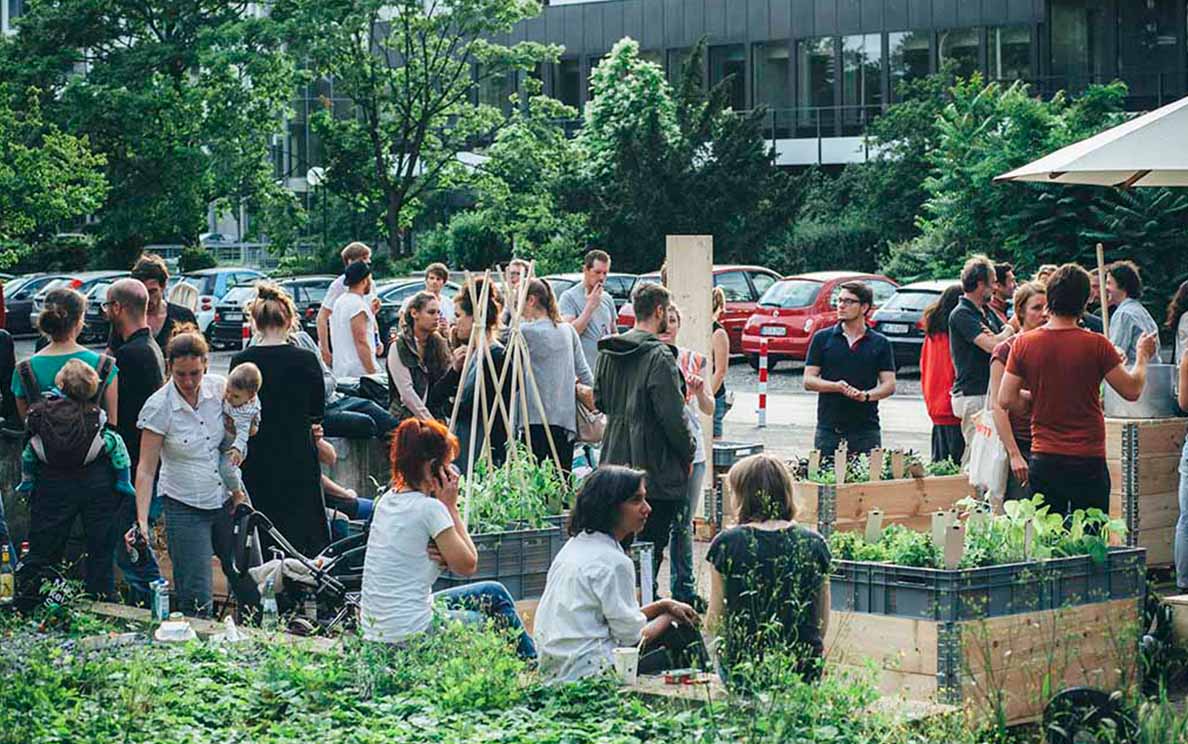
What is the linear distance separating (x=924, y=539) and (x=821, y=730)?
2066 mm

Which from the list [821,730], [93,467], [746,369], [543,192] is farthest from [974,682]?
[543,192]

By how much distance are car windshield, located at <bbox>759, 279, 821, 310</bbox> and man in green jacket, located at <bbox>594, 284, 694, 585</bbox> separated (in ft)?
64.7

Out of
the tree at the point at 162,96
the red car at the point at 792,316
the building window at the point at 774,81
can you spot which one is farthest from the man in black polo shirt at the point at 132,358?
the building window at the point at 774,81

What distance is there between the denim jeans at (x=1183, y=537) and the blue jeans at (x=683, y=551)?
8.49 ft

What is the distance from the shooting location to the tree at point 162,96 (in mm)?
47812

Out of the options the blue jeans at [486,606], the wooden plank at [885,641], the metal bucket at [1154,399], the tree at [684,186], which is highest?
the tree at [684,186]

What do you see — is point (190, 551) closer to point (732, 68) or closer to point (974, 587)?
point (974, 587)

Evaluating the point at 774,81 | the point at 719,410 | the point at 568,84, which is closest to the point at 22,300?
the point at 568,84

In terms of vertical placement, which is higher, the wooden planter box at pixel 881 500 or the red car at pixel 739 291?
the red car at pixel 739 291

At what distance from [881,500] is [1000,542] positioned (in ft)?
8.39

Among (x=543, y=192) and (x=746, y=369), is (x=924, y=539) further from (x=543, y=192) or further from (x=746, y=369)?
(x=543, y=192)

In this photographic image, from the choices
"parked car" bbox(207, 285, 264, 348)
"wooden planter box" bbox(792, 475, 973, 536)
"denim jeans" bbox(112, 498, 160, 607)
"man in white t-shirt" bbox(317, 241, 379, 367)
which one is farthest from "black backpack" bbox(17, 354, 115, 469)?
"parked car" bbox(207, 285, 264, 348)

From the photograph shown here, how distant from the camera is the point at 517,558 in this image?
9.37 m

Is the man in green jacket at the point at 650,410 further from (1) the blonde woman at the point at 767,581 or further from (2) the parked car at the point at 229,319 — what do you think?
(2) the parked car at the point at 229,319
